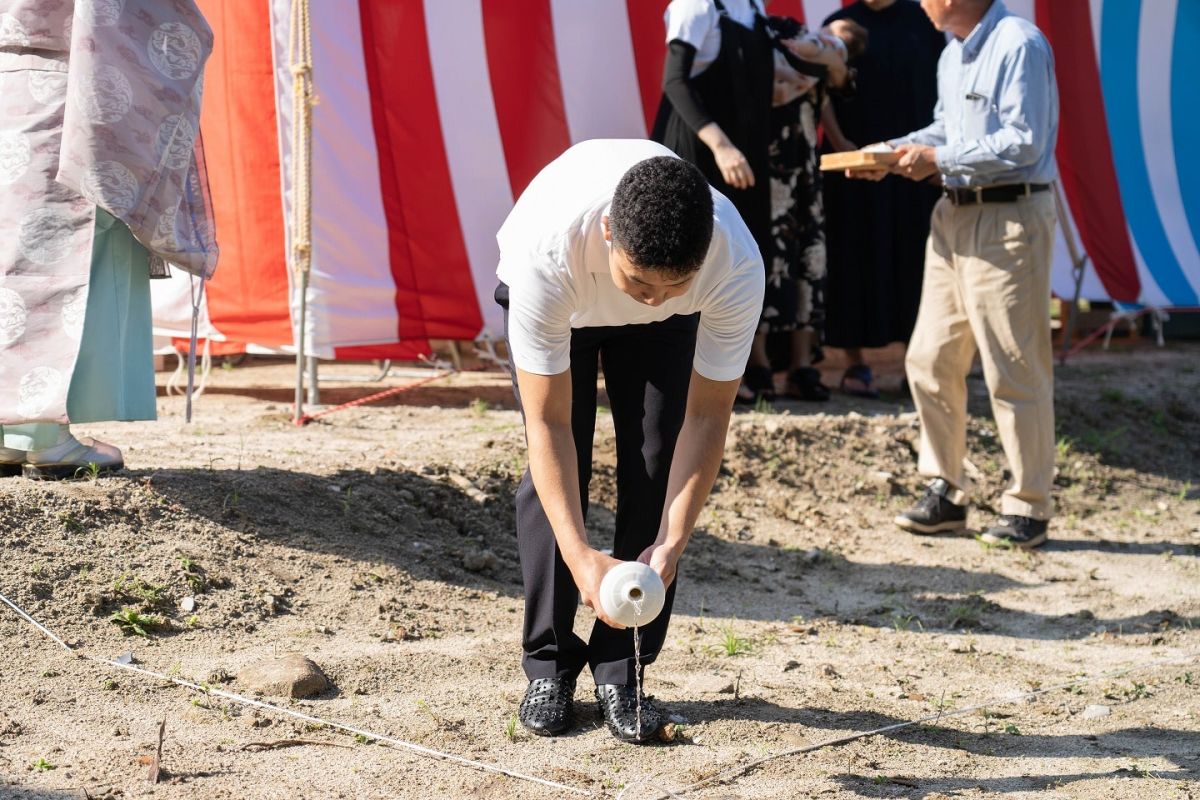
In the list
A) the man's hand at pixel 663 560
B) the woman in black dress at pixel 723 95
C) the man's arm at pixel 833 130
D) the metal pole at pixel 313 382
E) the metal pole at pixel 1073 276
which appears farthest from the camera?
the metal pole at pixel 1073 276

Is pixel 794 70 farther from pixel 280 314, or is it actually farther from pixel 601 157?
pixel 601 157

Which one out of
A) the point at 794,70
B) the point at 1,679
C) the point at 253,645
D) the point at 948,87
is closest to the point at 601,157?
the point at 253,645


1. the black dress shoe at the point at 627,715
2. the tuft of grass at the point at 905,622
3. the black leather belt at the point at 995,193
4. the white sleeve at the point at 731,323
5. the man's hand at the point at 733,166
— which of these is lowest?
the tuft of grass at the point at 905,622

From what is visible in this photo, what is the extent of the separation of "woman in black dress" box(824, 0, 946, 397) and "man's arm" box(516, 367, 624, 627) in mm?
3605

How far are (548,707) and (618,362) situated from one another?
0.76 m

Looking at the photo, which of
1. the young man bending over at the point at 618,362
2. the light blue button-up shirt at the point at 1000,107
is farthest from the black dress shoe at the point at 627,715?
the light blue button-up shirt at the point at 1000,107

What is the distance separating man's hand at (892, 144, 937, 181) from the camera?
4242mm

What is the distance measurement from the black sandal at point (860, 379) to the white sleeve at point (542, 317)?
3830mm

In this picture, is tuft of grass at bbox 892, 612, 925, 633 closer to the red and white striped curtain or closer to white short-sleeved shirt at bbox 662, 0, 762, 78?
white short-sleeved shirt at bbox 662, 0, 762, 78

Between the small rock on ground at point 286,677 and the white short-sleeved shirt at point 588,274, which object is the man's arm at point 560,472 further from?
the small rock on ground at point 286,677

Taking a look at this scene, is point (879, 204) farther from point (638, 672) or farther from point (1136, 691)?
point (638, 672)

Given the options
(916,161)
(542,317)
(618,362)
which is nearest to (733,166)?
(916,161)

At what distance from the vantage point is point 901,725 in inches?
118

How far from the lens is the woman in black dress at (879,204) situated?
18.9 feet
